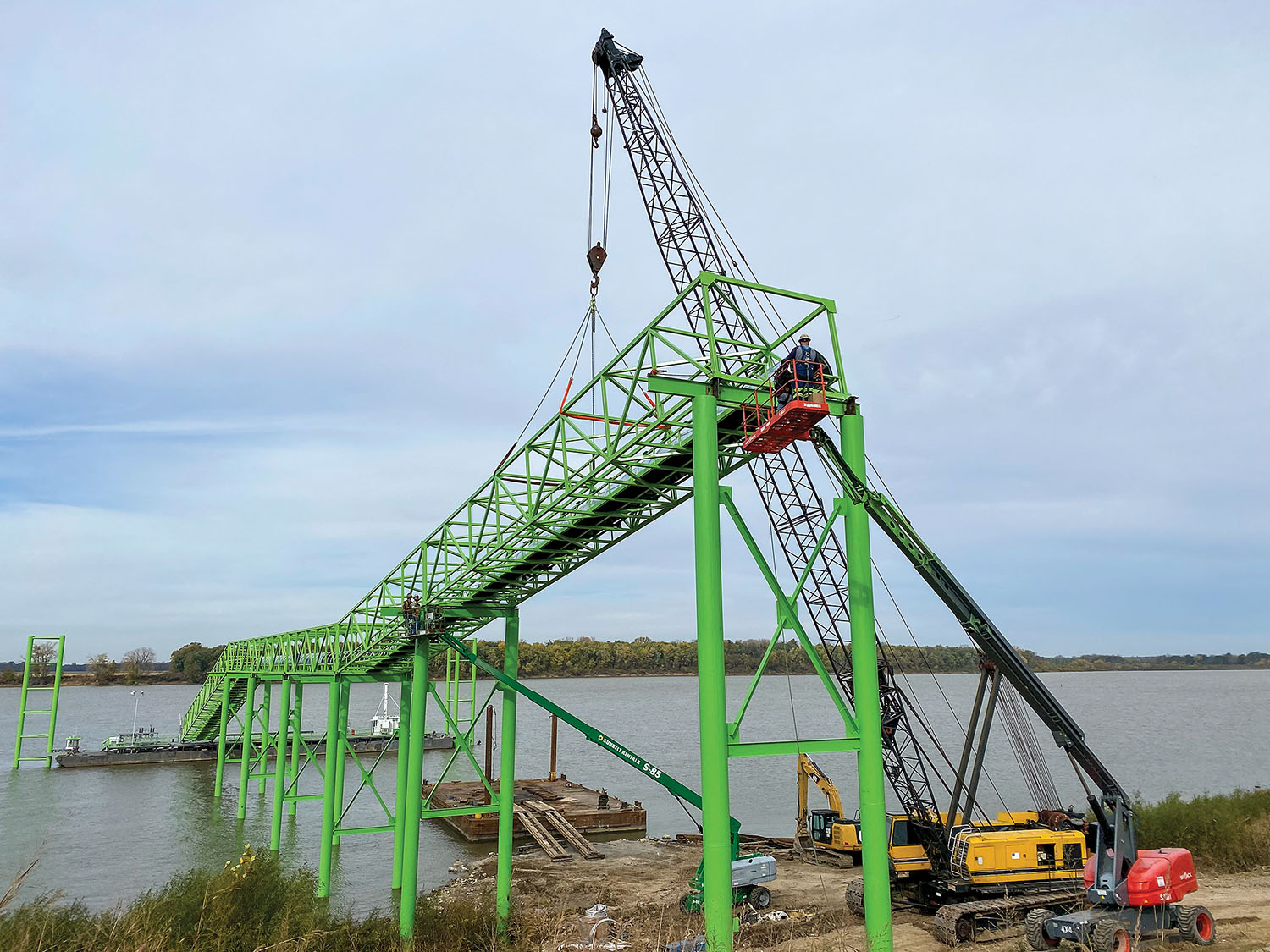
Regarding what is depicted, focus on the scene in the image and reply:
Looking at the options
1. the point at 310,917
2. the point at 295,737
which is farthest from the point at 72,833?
the point at 310,917

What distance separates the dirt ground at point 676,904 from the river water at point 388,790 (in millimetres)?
5027

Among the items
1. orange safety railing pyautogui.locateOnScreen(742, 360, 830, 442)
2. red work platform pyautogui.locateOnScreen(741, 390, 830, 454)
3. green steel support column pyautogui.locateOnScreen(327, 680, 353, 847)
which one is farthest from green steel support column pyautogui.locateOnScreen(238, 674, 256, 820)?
orange safety railing pyautogui.locateOnScreen(742, 360, 830, 442)

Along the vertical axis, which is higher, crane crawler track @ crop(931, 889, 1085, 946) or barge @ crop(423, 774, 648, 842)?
crane crawler track @ crop(931, 889, 1085, 946)

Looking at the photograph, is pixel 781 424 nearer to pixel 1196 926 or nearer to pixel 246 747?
pixel 1196 926

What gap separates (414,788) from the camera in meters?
22.0

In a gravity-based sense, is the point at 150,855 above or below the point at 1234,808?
below

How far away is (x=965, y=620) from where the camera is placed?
63.5 ft

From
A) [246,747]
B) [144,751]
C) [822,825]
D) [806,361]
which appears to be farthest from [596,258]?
[144,751]

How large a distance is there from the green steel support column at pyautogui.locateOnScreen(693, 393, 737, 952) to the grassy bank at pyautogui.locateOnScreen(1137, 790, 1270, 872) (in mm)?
21597

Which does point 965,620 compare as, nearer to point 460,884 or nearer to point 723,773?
point 723,773

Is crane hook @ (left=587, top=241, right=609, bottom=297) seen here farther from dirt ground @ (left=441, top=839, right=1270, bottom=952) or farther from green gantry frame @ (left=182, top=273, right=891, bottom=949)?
dirt ground @ (left=441, top=839, right=1270, bottom=952)

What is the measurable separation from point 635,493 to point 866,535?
468 cm

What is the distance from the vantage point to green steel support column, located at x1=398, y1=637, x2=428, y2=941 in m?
20.5

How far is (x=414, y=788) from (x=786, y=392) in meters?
14.6
